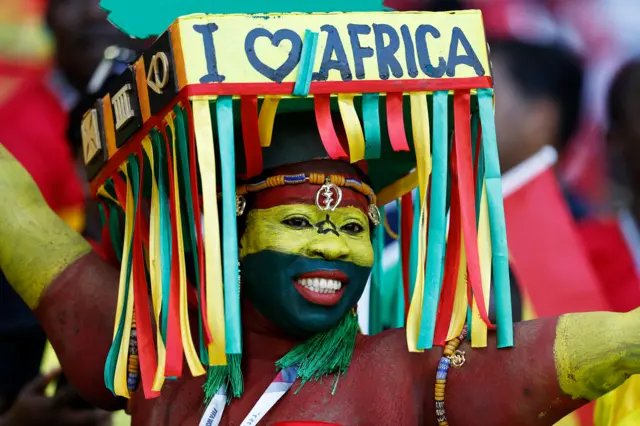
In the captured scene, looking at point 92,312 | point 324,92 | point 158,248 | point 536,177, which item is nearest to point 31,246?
point 92,312

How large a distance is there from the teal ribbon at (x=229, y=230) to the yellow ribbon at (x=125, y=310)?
337 mm

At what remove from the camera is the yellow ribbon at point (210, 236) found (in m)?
2.20

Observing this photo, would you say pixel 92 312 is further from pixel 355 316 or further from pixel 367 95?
pixel 367 95

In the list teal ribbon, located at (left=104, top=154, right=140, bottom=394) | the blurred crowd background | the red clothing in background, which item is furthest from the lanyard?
the red clothing in background

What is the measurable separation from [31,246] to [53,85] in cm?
77

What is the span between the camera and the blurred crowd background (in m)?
3.22

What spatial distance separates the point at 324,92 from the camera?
7.36 ft

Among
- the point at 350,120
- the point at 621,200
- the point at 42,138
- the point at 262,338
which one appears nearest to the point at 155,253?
the point at 262,338

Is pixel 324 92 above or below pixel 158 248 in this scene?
above

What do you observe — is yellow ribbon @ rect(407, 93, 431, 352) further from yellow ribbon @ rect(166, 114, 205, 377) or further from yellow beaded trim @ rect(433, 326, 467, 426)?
yellow ribbon @ rect(166, 114, 205, 377)

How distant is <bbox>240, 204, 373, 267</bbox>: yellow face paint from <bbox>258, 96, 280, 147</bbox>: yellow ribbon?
138 millimetres

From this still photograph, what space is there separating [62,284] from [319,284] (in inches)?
25.0

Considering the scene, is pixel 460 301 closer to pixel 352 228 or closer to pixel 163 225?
pixel 352 228

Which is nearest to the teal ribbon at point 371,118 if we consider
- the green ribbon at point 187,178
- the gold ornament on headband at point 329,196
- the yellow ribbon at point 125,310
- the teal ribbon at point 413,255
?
the gold ornament on headband at point 329,196
